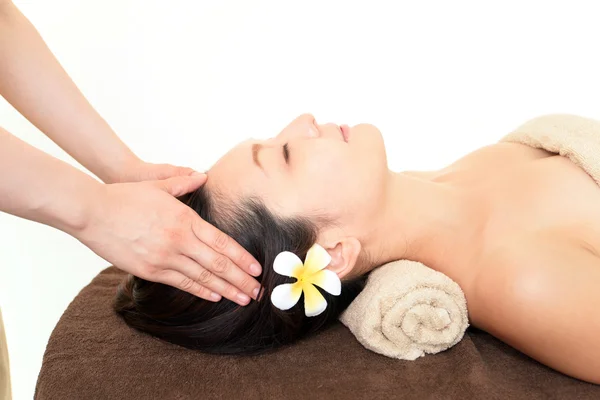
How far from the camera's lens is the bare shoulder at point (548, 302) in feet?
4.48

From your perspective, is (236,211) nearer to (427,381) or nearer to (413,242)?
(413,242)

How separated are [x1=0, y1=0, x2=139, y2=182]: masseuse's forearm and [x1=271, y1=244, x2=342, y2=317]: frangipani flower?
2.04ft

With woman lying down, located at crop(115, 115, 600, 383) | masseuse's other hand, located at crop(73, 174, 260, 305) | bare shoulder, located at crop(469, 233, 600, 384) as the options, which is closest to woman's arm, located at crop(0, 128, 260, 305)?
masseuse's other hand, located at crop(73, 174, 260, 305)

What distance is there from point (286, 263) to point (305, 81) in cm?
142

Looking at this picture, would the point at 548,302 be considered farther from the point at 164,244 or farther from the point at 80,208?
the point at 80,208

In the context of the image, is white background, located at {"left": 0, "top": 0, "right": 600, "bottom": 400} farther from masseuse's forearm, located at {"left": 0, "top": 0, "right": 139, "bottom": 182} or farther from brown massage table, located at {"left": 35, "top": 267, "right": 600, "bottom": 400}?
brown massage table, located at {"left": 35, "top": 267, "right": 600, "bottom": 400}

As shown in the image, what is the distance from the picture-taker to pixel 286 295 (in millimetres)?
1479

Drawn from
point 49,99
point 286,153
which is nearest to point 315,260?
point 286,153

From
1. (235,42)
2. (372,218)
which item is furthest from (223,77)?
(372,218)

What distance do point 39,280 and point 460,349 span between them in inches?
72.2

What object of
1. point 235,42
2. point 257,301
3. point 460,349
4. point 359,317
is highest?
point 235,42

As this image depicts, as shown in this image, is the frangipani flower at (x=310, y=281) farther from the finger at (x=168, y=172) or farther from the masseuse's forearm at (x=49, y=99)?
the masseuse's forearm at (x=49, y=99)

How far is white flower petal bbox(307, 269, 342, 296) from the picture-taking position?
4.91 ft

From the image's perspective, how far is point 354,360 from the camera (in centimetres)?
153
